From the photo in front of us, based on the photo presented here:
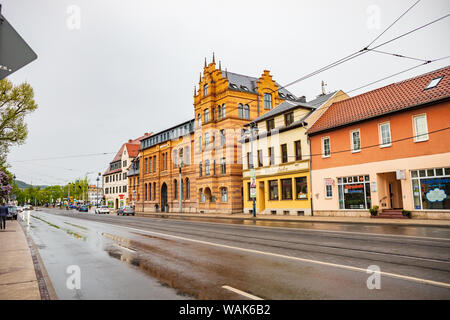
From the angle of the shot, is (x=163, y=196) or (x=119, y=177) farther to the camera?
(x=119, y=177)

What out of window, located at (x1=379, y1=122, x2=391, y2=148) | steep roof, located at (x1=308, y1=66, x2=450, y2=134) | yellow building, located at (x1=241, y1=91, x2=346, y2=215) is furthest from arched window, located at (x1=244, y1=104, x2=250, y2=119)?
window, located at (x1=379, y1=122, x2=391, y2=148)

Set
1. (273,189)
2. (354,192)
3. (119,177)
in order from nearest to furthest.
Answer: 1. (354,192)
2. (273,189)
3. (119,177)

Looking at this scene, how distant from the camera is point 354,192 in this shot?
24.5 meters

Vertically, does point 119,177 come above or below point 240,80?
below

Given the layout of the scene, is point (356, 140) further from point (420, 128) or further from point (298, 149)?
point (298, 149)

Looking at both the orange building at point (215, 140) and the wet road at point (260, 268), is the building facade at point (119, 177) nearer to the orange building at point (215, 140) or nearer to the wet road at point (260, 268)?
the orange building at point (215, 140)

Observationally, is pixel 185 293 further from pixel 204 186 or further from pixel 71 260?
pixel 204 186

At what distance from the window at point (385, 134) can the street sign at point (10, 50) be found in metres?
23.0

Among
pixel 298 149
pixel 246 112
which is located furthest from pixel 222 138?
pixel 298 149

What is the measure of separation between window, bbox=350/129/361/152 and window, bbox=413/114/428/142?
4263 mm

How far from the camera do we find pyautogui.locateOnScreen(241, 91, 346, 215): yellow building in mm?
28969

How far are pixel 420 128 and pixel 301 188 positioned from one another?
1135 cm

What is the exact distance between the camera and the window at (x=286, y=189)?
30.4m

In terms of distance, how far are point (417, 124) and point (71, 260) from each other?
2169 cm
